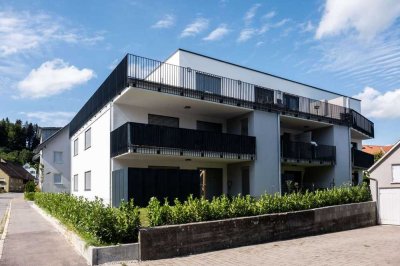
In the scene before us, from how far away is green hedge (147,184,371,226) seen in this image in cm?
1114

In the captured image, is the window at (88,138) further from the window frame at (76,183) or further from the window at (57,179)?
the window at (57,179)

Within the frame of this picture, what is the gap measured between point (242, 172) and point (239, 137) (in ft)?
9.04

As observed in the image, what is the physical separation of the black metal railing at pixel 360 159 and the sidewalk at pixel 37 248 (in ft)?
69.8

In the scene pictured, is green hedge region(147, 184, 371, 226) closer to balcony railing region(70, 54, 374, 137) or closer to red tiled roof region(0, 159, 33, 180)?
balcony railing region(70, 54, 374, 137)

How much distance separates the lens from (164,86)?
18.3 metres

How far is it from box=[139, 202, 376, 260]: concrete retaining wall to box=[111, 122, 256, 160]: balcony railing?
6.22 metres

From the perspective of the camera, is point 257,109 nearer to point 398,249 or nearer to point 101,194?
point 101,194

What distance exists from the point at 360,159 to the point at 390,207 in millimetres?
10490

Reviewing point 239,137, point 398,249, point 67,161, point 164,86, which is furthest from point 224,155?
point 67,161

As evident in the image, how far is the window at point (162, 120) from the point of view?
2098 centimetres

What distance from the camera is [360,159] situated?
29.7 meters

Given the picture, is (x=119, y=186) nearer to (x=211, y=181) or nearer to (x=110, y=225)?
(x=211, y=181)

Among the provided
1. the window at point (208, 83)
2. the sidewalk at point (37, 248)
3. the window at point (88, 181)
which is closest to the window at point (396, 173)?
the window at point (208, 83)

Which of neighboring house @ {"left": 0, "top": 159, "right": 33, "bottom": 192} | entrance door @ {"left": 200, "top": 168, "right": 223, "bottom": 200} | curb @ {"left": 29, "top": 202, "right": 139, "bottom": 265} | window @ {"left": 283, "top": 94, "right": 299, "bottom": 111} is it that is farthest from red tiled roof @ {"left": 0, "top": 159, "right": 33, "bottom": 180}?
curb @ {"left": 29, "top": 202, "right": 139, "bottom": 265}
